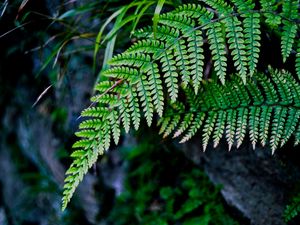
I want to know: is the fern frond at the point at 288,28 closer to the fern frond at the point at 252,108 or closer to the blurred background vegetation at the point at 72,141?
the fern frond at the point at 252,108

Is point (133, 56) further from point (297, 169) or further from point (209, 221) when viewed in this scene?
point (209, 221)

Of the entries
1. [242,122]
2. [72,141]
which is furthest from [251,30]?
[72,141]

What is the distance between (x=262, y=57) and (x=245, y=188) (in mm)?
910

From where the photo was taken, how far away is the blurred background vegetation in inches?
89.4

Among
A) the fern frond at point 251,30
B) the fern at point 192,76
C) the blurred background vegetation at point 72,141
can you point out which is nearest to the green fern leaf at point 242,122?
the fern at point 192,76

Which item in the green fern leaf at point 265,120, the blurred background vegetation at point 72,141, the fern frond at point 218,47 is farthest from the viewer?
the blurred background vegetation at point 72,141

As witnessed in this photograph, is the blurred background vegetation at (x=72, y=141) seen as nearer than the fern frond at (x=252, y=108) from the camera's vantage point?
No

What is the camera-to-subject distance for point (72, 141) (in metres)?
3.13

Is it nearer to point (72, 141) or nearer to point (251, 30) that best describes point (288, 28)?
point (251, 30)

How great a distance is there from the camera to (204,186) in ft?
8.19

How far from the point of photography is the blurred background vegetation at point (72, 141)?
2271mm

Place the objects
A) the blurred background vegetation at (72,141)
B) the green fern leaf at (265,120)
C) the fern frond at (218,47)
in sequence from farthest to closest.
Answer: the blurred background vegetation at (72,141) → the green fern leaf at (265,120) → the fern frond at (218,47)

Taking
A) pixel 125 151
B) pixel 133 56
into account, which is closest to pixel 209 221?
pixel 125 151

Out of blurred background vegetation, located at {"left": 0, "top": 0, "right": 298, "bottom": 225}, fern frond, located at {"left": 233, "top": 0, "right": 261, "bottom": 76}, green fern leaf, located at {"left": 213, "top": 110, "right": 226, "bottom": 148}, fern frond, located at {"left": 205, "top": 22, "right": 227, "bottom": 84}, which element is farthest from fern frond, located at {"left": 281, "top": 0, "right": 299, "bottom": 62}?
blurred background vegetation, located at {"left": 0, "top": 0, "right": 298, "bottom": 225}
